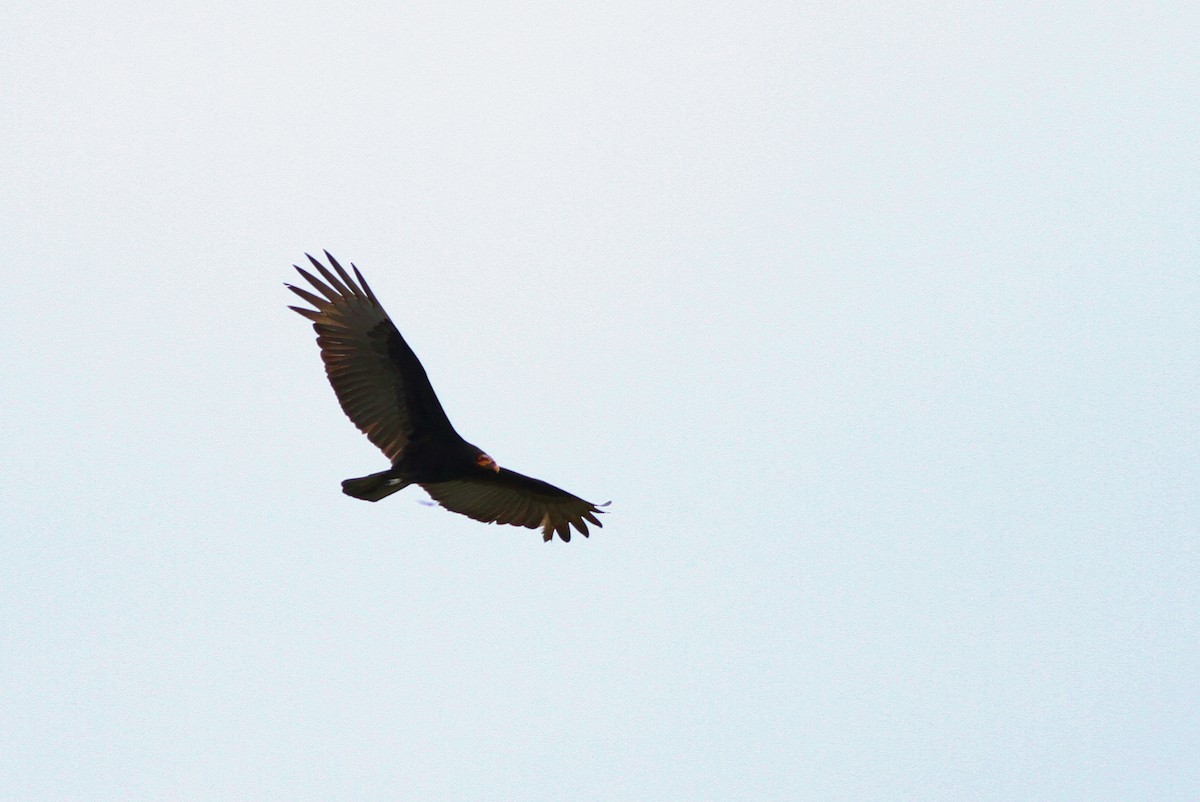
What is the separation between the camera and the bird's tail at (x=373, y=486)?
18.1 meters

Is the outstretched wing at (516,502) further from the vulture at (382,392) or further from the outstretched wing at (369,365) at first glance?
the outstretched wing at (369,365)

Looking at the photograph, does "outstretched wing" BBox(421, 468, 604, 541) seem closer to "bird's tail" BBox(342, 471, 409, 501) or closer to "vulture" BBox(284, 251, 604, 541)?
"vulture" BBox(284, 251, 604, 541)

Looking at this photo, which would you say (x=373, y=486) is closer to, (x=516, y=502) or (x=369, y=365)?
(x=369, y=365)

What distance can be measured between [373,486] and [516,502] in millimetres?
2280

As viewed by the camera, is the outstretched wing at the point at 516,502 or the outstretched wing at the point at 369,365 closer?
the outstretched wing at the point at 369,365

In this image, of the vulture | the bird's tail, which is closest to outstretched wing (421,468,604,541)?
the vulture

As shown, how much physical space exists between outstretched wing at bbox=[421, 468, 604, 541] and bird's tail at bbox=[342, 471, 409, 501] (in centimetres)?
99

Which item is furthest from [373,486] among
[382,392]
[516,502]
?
[516,502]

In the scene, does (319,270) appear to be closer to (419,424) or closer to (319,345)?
(319,345)

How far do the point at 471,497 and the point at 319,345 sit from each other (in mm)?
2764

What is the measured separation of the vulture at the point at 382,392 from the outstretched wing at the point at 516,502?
0.25 meters

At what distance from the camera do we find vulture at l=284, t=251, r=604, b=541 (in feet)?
59.5

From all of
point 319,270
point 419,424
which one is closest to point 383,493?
point 419,424

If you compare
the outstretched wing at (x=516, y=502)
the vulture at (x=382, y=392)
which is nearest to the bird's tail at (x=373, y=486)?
the vulture at (x=382, y=392)
